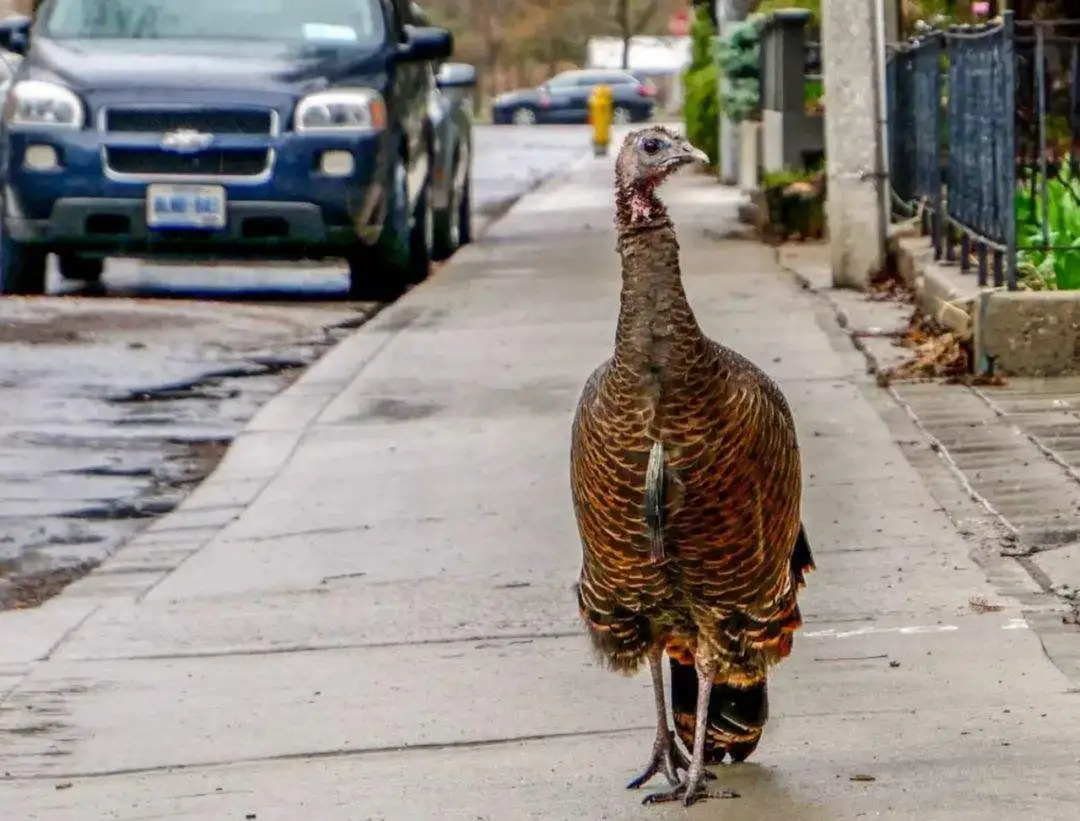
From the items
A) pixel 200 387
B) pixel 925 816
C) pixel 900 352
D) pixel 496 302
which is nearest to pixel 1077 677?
pixel 925 816

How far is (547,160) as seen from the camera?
35031 millimetres

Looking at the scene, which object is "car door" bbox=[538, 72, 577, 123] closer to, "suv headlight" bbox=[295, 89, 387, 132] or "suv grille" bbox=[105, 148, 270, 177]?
"suv headlight" bbox=[295, 89, 387, 132]

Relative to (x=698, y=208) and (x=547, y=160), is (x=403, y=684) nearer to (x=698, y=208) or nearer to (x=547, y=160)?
(x=698, y=208)

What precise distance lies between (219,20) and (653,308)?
406 inches

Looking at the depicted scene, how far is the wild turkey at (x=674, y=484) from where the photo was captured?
14.4 ft

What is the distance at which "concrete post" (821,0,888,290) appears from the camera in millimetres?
12734

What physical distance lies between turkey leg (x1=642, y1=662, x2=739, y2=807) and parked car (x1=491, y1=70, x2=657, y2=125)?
191ft

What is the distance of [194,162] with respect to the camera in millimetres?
13477

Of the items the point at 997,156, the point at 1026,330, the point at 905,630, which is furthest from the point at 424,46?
the point at 905,630

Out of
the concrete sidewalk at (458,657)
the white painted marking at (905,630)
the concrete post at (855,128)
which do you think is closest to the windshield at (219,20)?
the concrete post at (855,128)

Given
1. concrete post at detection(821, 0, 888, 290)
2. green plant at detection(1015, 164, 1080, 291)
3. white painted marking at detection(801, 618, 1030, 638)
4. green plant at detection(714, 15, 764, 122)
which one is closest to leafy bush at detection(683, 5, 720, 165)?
green plant at detection(714, 15, 764, 122)

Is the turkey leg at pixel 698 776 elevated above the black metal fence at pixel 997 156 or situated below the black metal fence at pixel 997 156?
below

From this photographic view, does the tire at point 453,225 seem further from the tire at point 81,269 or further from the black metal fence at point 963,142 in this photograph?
the black metal fence at point 963,142

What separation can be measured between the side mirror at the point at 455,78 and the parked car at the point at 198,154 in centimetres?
314
